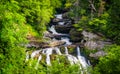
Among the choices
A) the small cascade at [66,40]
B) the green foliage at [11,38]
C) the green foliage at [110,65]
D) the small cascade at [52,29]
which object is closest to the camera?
the green foliage at [11,38]

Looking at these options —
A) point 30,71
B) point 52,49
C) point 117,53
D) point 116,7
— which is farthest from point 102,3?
point 30,71

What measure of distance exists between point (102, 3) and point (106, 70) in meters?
25.6

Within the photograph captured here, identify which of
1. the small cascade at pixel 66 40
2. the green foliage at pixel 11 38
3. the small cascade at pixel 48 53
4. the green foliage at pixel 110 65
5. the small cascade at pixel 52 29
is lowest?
the small cascade at pixel 52 29

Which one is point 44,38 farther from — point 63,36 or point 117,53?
point 117,53

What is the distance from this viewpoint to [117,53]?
76.4 ft

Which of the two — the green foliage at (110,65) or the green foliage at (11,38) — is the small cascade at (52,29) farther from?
the green foliage at (11,38)

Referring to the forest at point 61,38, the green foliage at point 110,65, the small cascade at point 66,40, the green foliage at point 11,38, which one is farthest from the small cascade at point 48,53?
the green foliage at point 11,38

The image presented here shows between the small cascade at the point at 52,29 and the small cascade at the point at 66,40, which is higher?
the small cascade at the point at 66,40

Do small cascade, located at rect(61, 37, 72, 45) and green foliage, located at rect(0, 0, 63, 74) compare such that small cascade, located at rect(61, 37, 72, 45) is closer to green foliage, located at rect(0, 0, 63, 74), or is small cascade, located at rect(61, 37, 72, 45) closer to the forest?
the forest

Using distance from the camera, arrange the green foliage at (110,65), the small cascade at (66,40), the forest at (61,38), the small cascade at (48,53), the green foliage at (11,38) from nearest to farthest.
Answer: the green foliage at (11,38)
the forest at (61,38)
the green foliage at (110,65)
the small cascade at (48,53)
the small cascade at (66,40)

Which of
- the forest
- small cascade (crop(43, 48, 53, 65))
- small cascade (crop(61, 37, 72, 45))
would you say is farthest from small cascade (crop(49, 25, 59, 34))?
small cascade (crop(43, 48, 53, 65))

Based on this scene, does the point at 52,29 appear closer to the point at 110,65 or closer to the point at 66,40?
the point at 66,40

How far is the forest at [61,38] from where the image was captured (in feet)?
58.2

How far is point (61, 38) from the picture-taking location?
48344 millimetres
